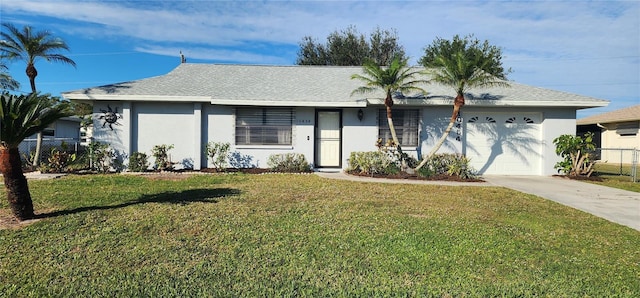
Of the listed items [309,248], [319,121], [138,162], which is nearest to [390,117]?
[319,121]

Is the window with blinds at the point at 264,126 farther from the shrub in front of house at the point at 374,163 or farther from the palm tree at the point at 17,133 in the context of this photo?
the palm tree at the point at 17,133

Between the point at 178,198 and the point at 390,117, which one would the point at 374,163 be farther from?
the point at 178,198

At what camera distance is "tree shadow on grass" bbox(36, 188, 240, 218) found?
20.5 feet

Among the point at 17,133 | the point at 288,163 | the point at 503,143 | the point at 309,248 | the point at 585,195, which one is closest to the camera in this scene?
the point at 309,248

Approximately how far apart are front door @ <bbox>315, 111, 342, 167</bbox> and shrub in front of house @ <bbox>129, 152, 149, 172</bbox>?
5.75 metres

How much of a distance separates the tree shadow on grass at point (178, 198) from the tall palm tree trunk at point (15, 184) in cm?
28

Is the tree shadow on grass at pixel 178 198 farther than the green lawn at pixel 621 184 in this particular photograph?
No

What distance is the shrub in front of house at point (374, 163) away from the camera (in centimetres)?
1169

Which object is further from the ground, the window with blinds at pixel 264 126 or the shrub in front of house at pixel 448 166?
the window with blinds at pixel 264 126

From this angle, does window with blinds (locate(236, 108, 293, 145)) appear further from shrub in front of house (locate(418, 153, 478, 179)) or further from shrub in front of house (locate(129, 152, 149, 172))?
shrub in front of house (locate(418, 153, 478, 179))

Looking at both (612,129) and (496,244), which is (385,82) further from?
(612,129)

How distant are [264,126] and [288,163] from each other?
5.22 feet

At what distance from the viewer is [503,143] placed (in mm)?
12938

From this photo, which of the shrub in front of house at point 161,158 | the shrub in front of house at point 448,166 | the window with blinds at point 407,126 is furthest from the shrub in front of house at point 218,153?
the shrub in front of house at point 448,166
